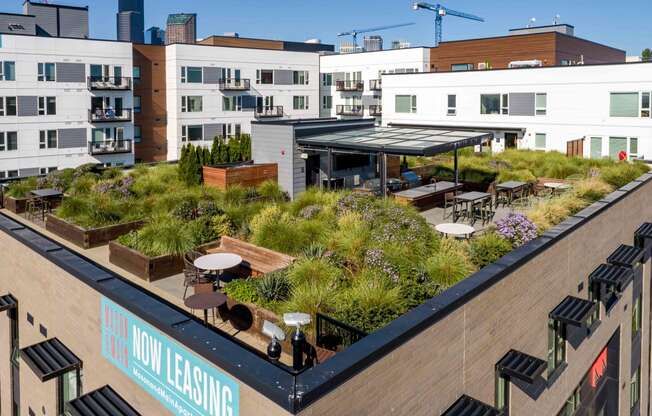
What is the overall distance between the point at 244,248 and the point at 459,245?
501 cm

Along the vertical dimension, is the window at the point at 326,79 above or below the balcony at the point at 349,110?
above

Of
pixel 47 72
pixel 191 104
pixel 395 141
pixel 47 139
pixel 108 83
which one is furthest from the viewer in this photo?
pixel 191 104

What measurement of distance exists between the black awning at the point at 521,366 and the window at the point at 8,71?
146 ft

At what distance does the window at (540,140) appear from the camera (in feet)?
129

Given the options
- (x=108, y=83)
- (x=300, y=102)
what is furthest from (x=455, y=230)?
(x=300, y=102)

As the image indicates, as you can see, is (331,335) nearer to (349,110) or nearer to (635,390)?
(635,390)

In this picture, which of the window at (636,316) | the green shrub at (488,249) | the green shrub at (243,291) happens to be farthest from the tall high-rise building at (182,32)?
the green shrub at (243,291)

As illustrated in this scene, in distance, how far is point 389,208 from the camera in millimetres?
15531

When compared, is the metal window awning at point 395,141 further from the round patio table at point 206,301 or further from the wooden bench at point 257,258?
the round patio table at point 206,301

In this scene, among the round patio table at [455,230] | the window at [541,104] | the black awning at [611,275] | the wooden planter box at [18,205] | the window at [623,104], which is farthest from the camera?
the window at [541,104]

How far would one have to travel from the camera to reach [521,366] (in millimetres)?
9570

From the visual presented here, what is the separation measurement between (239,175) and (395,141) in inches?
243

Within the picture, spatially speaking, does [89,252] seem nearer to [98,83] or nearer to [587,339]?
[587,339]

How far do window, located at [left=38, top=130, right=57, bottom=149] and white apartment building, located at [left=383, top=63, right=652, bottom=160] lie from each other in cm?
Answer: 2764
